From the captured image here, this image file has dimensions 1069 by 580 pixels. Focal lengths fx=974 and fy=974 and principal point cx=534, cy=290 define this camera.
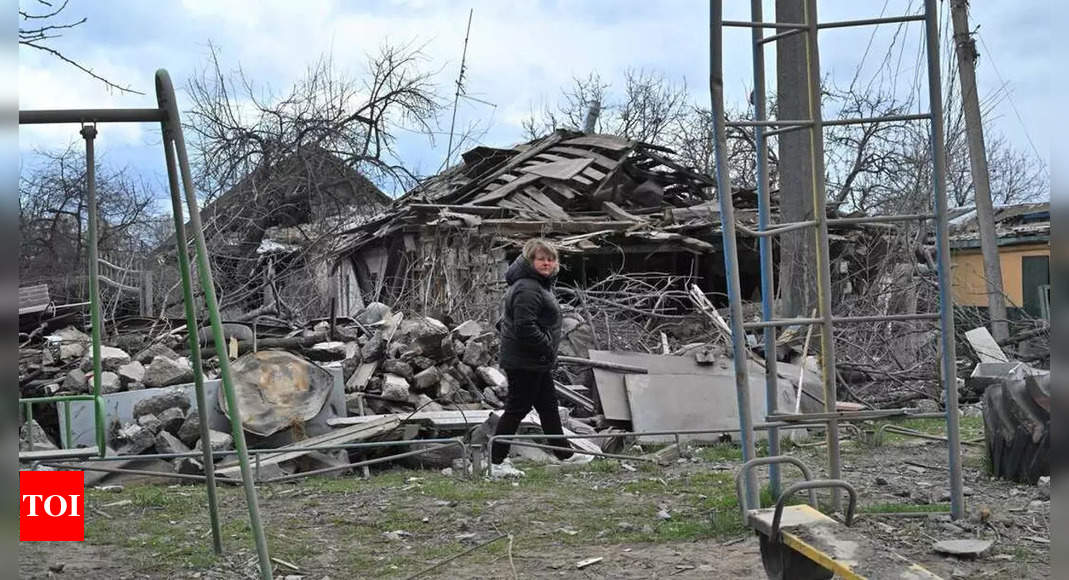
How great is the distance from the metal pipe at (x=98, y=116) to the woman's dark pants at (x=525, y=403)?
4057 mm

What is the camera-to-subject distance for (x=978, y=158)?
15.7 meters

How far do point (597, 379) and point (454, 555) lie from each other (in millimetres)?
5050

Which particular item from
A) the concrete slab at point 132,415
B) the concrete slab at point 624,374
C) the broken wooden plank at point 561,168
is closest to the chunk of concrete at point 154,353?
the concrete slab at point 132,415

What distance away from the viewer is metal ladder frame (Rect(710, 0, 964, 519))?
5.00 meters

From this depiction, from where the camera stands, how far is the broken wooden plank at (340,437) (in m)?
8.02

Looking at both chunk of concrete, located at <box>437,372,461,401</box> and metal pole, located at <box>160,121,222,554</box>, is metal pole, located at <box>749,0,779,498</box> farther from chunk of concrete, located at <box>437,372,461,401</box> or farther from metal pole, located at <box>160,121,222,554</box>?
chunk of concrete, located at <box>437,372,461,401</box>

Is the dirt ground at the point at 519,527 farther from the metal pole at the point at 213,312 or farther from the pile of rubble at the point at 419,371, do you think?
the pile of rubble at the point at 419,371

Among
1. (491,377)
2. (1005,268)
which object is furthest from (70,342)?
(1005,268)

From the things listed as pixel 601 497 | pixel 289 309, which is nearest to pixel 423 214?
pixel 289 309

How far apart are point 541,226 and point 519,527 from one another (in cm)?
1054

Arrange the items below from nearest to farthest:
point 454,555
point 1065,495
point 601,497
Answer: point 1065,495 < point 454,555 < point 601,497

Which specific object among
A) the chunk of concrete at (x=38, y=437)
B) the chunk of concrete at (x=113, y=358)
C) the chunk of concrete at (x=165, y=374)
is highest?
the chunk of concrete at (x=113, y=358)

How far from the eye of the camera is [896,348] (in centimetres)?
1270

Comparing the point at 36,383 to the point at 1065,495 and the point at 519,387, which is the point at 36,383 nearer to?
the point at 519,387
